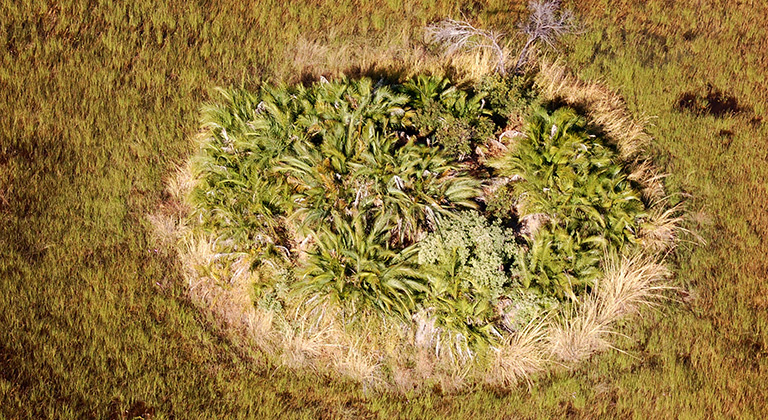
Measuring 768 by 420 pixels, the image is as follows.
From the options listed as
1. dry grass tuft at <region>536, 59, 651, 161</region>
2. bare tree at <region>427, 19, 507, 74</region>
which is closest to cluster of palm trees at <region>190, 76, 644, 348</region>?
dry grass tuft at <region>536, 59, 651, 161</region>

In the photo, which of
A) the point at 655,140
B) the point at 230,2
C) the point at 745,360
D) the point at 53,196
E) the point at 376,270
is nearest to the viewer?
the point at 376,270

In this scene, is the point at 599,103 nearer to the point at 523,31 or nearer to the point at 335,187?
the point at 523,31

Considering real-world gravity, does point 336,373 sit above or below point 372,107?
below

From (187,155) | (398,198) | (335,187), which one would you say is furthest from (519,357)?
(187,155)

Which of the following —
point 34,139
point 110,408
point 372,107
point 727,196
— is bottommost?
point 110,408

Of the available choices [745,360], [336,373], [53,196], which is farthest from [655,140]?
[53,196]

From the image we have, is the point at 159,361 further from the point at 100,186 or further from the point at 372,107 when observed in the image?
the point at 372,107

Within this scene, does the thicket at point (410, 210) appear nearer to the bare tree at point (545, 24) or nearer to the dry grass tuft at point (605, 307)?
the dry grass tuft at point (605, 307)
